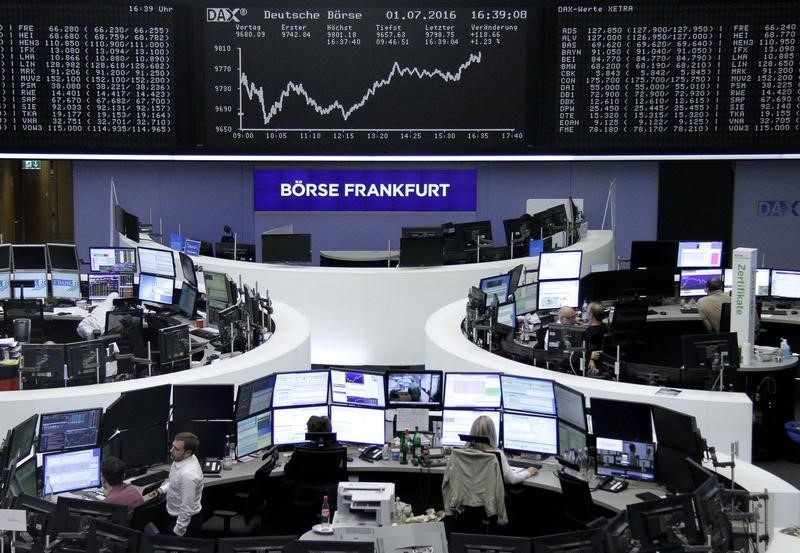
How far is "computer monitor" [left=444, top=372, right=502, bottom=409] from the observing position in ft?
24.6

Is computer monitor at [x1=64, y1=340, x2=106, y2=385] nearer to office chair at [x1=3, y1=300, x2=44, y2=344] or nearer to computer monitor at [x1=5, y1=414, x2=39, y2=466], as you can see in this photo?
computer monitor at [x1=5, y1=414, x2=39, y2=466]

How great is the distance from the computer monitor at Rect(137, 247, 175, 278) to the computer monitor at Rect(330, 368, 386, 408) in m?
4.22

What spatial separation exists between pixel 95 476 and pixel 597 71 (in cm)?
661

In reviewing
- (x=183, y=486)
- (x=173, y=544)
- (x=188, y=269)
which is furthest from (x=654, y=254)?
(x=173, y=544)

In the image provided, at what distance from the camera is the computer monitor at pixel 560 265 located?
11.2m

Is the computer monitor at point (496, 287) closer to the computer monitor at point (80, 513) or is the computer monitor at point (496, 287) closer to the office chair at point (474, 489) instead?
the office chair at point (474, 489)

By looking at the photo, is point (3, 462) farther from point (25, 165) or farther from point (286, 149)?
point (25, 165)

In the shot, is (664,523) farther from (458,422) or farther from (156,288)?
(156,288)

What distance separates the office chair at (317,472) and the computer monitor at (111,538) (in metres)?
1.84

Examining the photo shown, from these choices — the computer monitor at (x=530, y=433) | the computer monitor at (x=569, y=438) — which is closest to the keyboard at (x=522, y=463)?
the computer monitor at (x=530, y=433)

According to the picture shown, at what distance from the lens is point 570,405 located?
7.13 metres

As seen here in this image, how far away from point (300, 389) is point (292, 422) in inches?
9.1

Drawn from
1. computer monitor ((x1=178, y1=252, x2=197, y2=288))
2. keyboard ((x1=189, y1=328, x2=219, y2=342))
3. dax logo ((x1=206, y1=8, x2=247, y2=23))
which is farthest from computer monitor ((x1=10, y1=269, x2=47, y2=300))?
dax logo ((x1=206, y1=8, x2=247, y2=23))

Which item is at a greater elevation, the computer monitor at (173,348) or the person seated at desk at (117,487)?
the computer monitor at (173,348)
